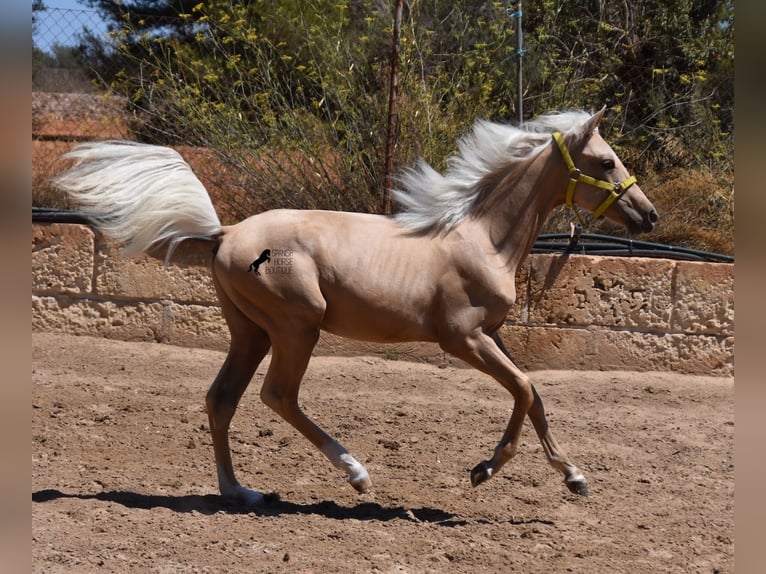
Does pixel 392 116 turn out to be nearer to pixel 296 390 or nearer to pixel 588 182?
pixel 588 182

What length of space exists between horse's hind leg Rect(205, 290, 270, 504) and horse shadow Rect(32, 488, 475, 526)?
0.33 ft

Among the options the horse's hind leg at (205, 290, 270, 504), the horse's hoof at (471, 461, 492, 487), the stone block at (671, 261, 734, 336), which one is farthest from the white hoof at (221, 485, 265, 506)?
the stone block at (671, 261, 734, 336)

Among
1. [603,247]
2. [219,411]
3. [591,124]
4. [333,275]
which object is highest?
[591,124]

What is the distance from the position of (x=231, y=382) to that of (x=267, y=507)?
2.09 feet

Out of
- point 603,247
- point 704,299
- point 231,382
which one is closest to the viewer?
point 231,382

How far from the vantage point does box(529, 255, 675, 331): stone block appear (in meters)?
7.31

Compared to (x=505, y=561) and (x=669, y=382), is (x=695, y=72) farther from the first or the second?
(x=505, y=561)

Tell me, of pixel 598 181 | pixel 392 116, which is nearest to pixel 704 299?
pixel 392 116

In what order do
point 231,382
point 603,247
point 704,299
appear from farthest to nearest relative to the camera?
point 603,247, point 704,299, point 231,382

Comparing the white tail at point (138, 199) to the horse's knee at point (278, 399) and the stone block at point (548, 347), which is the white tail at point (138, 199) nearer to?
the horse's knee at point (278, 399)

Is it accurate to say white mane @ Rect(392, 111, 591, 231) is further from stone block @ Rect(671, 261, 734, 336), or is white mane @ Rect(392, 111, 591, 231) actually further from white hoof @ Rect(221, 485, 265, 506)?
stone block @ Rect(671, 261, 734, 336)

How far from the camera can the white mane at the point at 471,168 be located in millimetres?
4648

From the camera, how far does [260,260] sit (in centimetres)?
430

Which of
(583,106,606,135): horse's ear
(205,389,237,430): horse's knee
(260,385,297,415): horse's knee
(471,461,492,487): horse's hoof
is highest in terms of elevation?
(583,106,606,135): horse's ear
